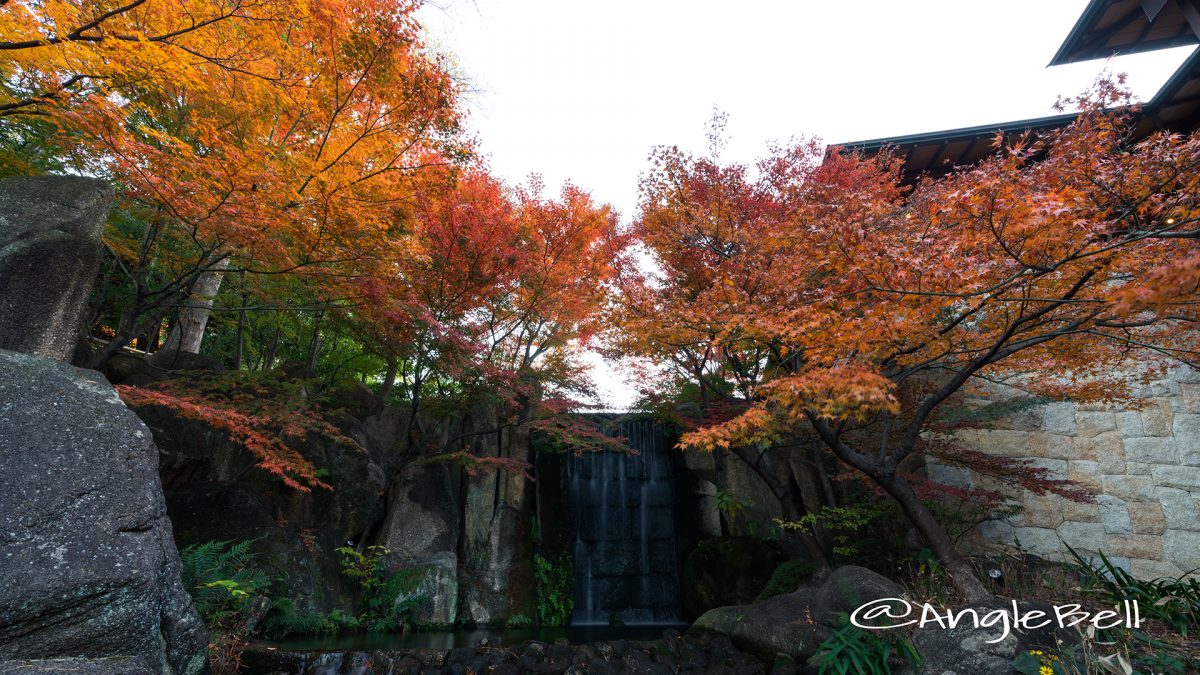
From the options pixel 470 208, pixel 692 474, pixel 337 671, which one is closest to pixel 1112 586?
pixel 692 474

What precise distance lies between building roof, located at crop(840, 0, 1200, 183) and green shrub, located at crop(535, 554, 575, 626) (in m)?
11.8

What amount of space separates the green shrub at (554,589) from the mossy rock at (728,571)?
2.72 meters

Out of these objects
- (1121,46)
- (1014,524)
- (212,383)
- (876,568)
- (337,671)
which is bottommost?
(337,671)

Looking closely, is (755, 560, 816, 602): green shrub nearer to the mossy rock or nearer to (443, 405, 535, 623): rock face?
the mossy rock

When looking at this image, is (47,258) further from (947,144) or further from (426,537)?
(947,144)

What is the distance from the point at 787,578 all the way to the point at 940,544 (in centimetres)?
329

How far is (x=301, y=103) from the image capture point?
711 centimetres

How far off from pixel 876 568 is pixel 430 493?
8683 mm

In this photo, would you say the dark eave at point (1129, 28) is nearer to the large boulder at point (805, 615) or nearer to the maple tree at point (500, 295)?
the maple tree at point (500, 295)

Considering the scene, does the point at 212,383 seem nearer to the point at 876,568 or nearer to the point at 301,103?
the point at 301,103

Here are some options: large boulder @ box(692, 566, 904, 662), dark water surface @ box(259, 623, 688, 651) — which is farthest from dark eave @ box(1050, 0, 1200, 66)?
dark water surface @ box(259, 623, 688, 651)

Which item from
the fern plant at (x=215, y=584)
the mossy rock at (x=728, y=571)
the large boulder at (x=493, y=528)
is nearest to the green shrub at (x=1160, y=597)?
the mossy rock at (x=728, y=571)

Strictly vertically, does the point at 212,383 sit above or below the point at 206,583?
above

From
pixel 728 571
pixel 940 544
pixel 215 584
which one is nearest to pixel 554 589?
pixel 728 571
